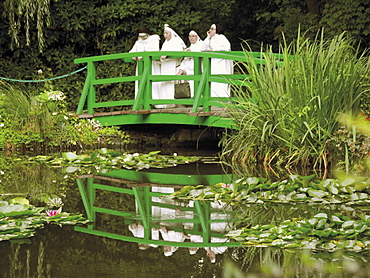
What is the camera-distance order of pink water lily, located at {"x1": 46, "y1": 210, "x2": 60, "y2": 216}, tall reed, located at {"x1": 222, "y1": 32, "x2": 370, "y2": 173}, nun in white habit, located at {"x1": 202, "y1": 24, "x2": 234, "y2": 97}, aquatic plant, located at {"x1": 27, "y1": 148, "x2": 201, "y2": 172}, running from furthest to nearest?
nun in white habit, located at {"x1": 202, "y1": 24, "x2": 234, "y2": 97}
aquatic plant, located at {"x1": 27, "y1": 148, "x2": 201, "y2": 172}
tall reed, located at {"x1": 222, "y1": 32, "x2": 370, "y2": 173}
pink water lily, located at {"x1": 46, "y1": 210, "x2": 60, "y2": 216}

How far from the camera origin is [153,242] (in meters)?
6.12

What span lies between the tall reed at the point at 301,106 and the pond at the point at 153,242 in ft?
5.92

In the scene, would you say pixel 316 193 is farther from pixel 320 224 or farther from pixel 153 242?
pixel 153 242

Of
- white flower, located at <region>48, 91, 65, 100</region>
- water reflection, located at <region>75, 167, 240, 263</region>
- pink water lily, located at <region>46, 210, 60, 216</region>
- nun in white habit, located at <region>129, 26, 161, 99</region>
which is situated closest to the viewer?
water reflection, located at <region>75, 167, 240, 263</region>

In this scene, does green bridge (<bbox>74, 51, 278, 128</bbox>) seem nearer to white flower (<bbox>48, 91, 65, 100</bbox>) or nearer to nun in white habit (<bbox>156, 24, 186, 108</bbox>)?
nun in white habit (<bbox>156, 24, 186, 108</bbox>)

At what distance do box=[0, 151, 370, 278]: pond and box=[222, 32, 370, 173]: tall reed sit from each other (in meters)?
1.80

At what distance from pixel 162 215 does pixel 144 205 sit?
2.06 ft

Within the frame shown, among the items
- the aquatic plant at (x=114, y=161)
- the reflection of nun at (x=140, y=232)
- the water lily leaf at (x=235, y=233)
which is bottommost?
the aquatic plant at (x=114, y=161)

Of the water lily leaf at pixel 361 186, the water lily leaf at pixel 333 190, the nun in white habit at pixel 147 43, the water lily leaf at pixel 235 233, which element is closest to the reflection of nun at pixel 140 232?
the water lily leaf at pixel 235 233

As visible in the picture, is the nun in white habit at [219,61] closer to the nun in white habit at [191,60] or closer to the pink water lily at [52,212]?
the nun in white habit at [191,60]

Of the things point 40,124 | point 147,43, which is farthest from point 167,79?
point 40,124

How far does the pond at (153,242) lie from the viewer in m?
5.21

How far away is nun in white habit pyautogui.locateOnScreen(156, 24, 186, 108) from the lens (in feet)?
50.8

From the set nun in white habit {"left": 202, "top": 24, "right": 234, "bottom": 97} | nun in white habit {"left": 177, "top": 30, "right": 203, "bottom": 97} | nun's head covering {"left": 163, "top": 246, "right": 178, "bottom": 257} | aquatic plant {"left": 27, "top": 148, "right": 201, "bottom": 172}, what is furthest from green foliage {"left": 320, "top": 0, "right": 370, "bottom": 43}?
nun's head covering {"left": 163, "top": 246, "right": 178, "bottom": 257}
